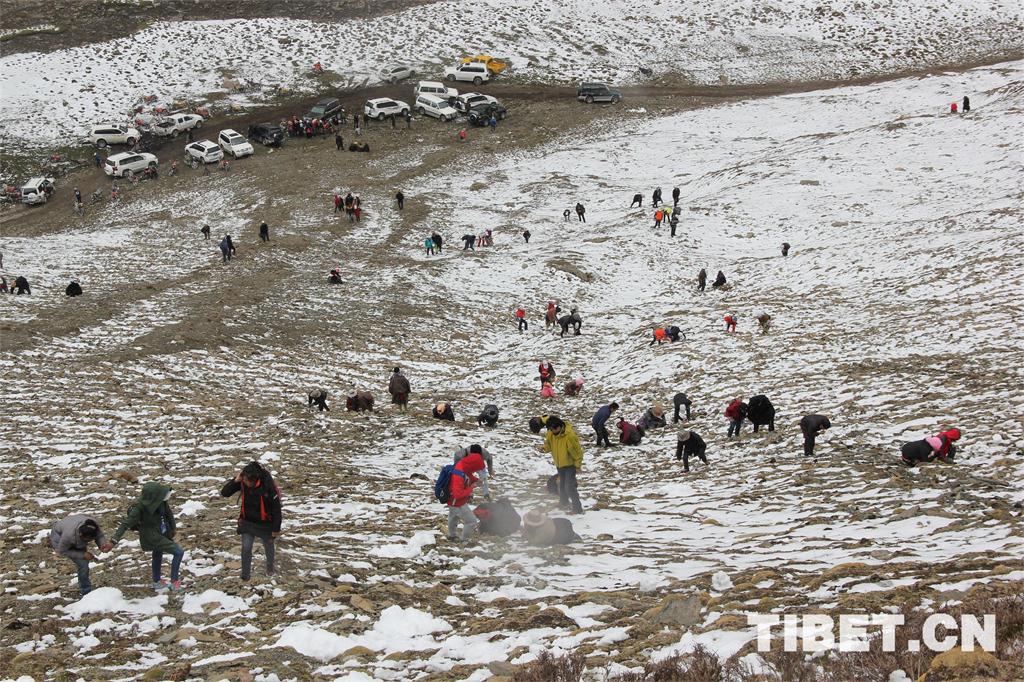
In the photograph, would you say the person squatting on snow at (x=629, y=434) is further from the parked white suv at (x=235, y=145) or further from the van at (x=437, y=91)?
the van at (x=437, y=91)

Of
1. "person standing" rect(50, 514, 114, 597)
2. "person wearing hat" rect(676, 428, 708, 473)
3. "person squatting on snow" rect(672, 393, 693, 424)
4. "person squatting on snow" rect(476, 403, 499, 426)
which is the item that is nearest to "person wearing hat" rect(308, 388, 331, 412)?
"person squatting on snow" rect(476, 403, 499, 426)

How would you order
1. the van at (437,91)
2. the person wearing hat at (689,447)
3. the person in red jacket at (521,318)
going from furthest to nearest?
the van at (437,91) → the person in red jacket at (521,318) → the person wearing hat at (689,447)

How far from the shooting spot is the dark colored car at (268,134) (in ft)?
183

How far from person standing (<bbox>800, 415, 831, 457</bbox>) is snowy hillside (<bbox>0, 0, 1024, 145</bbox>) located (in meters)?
54.3

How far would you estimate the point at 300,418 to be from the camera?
20.7m

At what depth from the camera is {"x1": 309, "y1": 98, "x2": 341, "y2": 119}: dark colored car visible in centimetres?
5838

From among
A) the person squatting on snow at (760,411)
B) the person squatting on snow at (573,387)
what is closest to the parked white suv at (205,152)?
the person squatting on snow at (573,387)

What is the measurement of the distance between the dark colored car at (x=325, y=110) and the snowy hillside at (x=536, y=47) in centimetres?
676

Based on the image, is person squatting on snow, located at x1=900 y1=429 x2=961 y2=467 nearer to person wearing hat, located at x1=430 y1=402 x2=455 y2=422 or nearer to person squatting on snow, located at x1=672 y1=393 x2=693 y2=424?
person squatting on snow, located at x1=672 y1=393 x2=693 y2=424

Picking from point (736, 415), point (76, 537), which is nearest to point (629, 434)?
point (736, 415)

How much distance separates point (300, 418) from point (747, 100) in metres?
50.3

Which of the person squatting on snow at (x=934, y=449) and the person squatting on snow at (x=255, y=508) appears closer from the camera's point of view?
the person squatting on snow at (x=255, y=508)

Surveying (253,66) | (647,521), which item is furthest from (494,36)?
(647,521)

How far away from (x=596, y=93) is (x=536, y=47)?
1164cm
